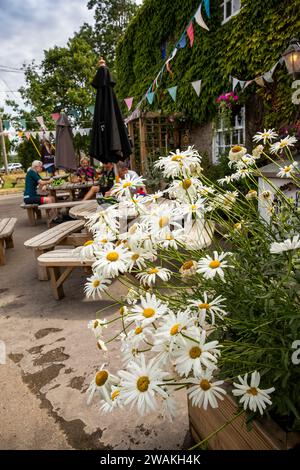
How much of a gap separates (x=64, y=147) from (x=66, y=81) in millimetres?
20160

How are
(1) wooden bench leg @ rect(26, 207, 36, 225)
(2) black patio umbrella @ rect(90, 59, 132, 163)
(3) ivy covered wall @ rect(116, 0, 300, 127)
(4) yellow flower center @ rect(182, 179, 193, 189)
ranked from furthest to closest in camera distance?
(1) wooden bench leg @ rect(26, 207, 36, 225) < (3) ivy covered wall @ rect(116, 0, 300, 127) < (2) black patio umbrella @ rect(90, 59, 132, 163) < (4) yellow flower center @ rect(182, 179, 193, 189)

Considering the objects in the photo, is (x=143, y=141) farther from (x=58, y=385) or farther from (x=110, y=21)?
(x=110, y=21)

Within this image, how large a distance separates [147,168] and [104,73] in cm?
447

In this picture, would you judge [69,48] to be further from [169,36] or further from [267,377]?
[267,377]

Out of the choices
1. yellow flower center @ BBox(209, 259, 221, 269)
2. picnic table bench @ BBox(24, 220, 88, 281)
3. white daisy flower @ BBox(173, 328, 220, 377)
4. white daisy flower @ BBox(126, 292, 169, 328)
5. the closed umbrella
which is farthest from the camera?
the closed umbrella

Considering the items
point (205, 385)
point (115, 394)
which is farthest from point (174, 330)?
point (115, 394)

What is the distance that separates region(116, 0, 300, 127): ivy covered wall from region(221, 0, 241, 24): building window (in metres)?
0.12

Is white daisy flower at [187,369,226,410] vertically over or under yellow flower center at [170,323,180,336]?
under

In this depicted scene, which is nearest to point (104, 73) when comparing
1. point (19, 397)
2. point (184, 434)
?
point (19, 397)

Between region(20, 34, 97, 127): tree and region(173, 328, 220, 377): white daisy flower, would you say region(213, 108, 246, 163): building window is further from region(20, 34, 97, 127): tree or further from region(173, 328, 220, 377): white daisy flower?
region(20, 34, 97, 127): tree

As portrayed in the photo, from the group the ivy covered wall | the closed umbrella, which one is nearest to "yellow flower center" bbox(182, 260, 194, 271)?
the ivy covered wall

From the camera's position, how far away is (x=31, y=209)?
25.4ft

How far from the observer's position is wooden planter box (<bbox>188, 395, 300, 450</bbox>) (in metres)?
0.97

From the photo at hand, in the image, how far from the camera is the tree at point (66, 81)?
25547mm
